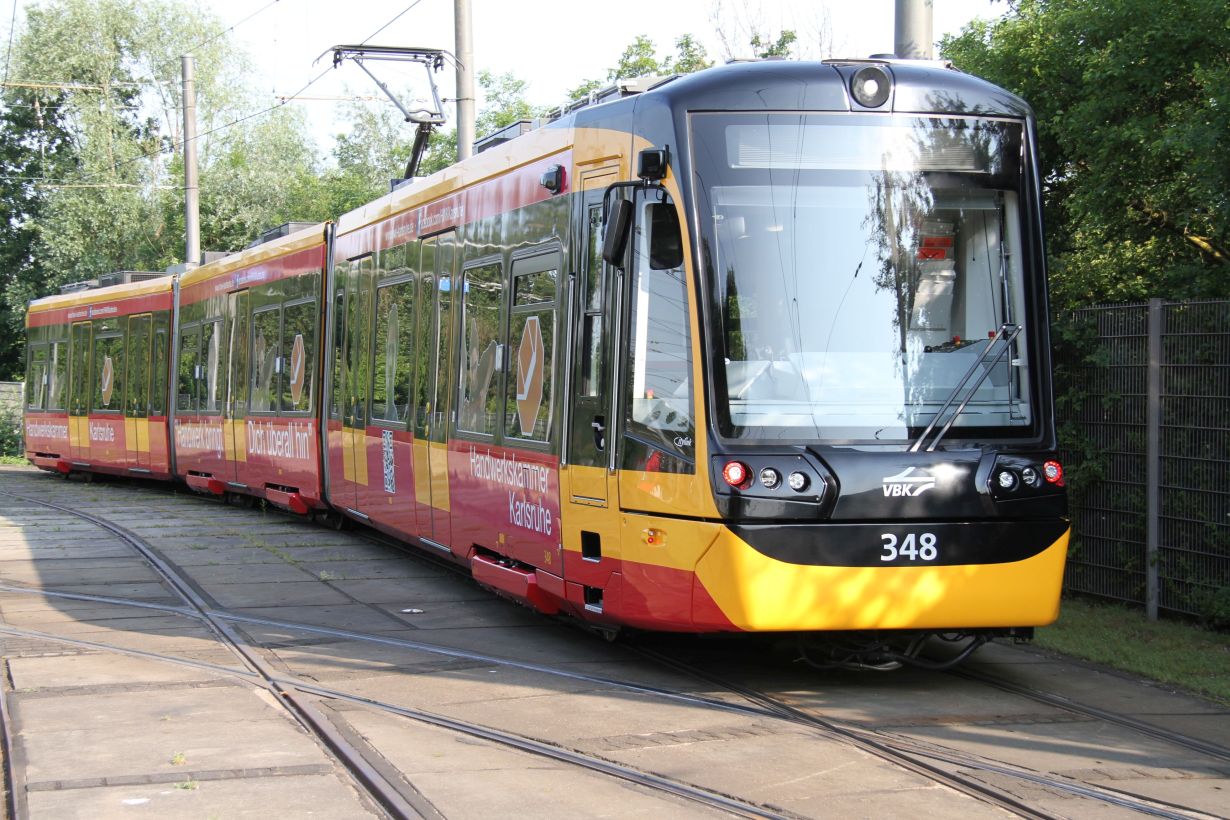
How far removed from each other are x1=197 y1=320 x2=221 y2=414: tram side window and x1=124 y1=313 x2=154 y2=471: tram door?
113 inches


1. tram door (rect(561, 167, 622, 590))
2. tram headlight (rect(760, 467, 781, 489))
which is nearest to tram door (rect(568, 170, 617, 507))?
tram door (rect(561, 167, 622, 590))

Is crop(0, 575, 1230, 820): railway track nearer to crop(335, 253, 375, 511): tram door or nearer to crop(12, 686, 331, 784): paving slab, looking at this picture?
crop(12, 686, 331, 784): paving slab

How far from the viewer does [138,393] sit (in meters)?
24.2

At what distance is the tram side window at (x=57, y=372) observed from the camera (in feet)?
90.6

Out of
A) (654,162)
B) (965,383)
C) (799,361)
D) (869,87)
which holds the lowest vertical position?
(965,383)

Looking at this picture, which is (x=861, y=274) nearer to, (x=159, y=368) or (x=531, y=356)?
(x=531, y=356)

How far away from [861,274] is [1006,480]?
1.27 metres

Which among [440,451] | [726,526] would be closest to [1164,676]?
[726,526]

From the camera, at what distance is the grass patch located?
8.28m

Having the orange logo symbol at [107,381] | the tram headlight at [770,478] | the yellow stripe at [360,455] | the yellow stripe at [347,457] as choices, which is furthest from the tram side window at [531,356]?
the orange logo symbol at [107,381]

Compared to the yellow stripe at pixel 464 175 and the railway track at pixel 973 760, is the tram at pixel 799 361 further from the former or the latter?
the railway track at pixel 973 760

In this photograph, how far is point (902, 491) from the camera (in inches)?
295

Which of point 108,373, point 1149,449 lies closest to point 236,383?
point 108,373

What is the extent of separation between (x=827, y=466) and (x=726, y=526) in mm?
575
